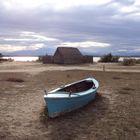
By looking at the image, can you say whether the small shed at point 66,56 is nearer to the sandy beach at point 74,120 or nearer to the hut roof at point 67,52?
the hut roof at point 67,52

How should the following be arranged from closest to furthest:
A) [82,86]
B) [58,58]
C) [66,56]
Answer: [82,86]
[66,56]
[58,58]

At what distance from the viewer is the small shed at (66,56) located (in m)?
46.9

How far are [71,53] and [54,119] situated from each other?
124 feet

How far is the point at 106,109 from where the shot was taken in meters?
13.0

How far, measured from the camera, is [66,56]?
47312 millimetres

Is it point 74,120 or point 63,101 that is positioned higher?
point 63,101

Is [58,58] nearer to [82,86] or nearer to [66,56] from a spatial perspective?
[66,56]

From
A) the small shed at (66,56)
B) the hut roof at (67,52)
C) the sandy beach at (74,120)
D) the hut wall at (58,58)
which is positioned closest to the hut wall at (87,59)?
the small shed at (66,56)

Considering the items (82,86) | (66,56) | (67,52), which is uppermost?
(67,52)

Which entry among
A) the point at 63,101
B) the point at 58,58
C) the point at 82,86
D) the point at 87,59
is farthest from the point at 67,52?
the point at 63,101

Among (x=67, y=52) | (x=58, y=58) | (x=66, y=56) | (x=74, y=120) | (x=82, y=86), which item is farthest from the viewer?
(x=67, y=52)

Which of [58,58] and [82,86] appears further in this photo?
[58,58]

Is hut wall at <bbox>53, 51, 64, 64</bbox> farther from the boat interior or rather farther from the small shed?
the boat interior

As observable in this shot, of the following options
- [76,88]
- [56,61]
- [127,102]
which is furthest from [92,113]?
[56,61]
